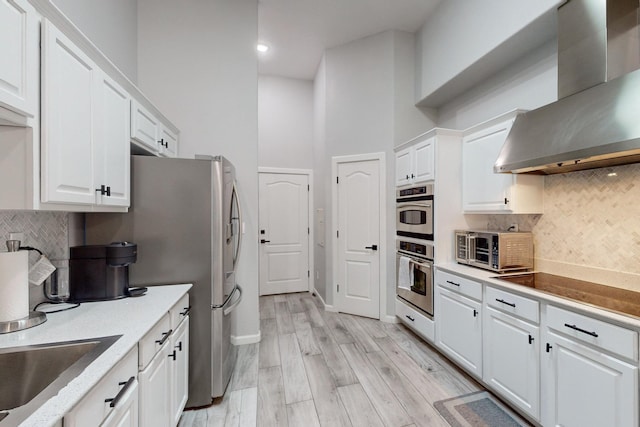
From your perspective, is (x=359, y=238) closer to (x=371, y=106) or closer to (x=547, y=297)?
(x=371, y=106)

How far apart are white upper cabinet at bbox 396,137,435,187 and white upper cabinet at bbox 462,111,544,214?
32 centimetres

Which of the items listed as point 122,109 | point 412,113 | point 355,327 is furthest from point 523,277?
point 122,109

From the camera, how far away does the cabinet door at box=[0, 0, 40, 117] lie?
977 millimetres

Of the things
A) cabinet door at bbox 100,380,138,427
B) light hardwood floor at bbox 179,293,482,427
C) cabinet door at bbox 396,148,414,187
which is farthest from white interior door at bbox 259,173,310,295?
cabinet door at bbox 100,380,138,427

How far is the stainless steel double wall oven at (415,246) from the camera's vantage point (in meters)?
2.95

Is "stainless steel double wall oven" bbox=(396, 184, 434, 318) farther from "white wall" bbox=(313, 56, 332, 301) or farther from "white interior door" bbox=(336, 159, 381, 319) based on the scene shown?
"white wall" bbox=(313, 56, 332, 301)

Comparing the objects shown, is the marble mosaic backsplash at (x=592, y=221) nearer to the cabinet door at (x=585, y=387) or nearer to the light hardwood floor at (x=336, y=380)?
the cabinet door at (x=585, y=387)

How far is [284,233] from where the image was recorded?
503 centimetres

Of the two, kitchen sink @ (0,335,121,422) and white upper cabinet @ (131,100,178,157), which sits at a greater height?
white upper cabinet @ (131,100,178,157)

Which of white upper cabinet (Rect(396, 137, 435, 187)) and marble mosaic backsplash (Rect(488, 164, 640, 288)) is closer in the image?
marble mosaic backsplash (Rect(488, 164, 640, 288))

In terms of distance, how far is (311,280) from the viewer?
5125mm

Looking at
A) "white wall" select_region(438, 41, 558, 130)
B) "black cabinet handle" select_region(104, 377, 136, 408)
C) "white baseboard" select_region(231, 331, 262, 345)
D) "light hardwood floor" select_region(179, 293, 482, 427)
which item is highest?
"white wall" select_region(438, 41, 558, 130)

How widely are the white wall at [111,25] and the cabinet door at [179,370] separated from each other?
2.20 metres

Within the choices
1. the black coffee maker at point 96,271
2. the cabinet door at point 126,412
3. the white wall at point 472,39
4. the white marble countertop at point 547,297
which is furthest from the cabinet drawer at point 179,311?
the white wall at point 472,39
